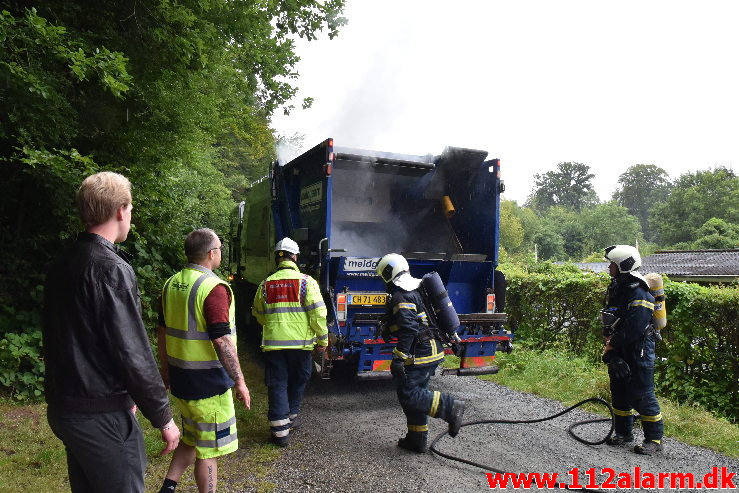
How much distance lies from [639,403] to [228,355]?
3479 millimetres

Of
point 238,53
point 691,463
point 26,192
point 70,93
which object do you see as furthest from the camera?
point 238,53

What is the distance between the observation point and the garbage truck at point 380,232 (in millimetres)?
5469

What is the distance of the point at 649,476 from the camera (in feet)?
12.5

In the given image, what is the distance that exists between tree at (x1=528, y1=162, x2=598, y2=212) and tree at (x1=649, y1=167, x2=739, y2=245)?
35253 millimetres

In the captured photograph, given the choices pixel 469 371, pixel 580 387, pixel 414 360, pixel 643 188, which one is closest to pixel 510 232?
pixel 580 387

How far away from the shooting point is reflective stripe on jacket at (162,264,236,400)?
2.91 meters

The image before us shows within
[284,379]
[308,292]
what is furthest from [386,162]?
[284,379]

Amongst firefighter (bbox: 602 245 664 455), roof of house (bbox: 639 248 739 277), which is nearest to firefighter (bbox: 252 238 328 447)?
firefighter (bbox: 602 245 664 455)

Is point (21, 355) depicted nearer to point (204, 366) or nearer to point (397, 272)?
point (204, 366)

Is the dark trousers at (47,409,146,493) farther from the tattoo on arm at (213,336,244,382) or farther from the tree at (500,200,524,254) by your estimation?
the tree at (500,200,524,254)

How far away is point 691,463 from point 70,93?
271 inches

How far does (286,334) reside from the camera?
4.39m

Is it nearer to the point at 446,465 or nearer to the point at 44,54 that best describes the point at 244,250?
the point at 44,54

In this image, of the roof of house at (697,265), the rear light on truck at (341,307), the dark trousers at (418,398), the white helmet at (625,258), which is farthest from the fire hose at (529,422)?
the roof of house at (697,265)
